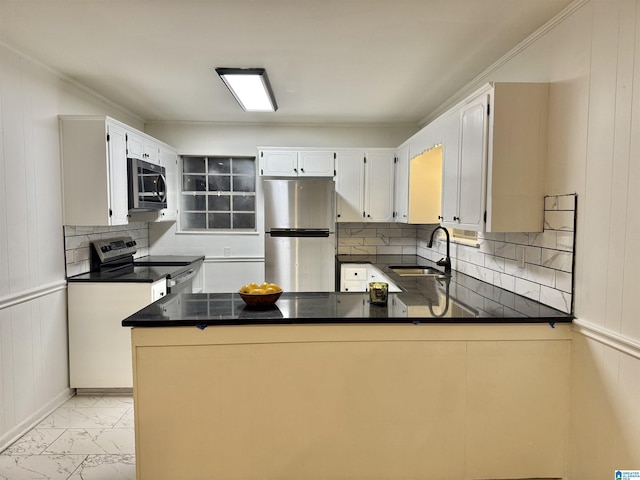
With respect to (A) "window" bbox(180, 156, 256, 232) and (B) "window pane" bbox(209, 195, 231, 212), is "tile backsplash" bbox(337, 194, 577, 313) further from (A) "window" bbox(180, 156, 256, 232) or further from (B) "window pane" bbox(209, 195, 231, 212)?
(B) "window pane" bbox(209, 195, 231, 212)

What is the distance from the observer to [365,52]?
2.24m

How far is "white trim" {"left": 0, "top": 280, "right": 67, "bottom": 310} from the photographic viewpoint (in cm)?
214

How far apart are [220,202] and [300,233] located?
1323 millimetres

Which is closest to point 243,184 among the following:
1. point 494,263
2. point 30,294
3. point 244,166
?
point 244,166

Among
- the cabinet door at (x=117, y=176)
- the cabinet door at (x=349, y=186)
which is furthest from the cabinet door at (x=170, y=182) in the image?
the cabinet door at (x=349, y=186)

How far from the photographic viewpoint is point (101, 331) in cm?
272

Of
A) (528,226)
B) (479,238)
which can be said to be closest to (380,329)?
(528,226)

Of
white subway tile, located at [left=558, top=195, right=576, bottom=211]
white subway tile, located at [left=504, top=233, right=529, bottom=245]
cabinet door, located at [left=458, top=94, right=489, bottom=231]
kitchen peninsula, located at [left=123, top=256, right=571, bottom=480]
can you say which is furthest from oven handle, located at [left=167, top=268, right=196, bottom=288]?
white subway tile, located at [left=558, top=195, right=576, bottom=211]

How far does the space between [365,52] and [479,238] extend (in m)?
1.55

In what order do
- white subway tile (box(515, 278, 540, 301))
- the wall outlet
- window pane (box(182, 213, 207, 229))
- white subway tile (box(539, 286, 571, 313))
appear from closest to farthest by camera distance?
white subway tile (box(539, 286, 571, 313)) → white subway tile (box(515, 278, 540, 301)) → the wall outlet → window pane (box(182, 213, 207, 229))

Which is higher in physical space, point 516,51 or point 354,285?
point 516,51

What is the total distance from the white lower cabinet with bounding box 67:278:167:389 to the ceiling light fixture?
1710mm

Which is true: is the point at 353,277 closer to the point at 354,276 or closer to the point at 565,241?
the point at 354,276

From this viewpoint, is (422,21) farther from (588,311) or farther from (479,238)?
(588,311)
